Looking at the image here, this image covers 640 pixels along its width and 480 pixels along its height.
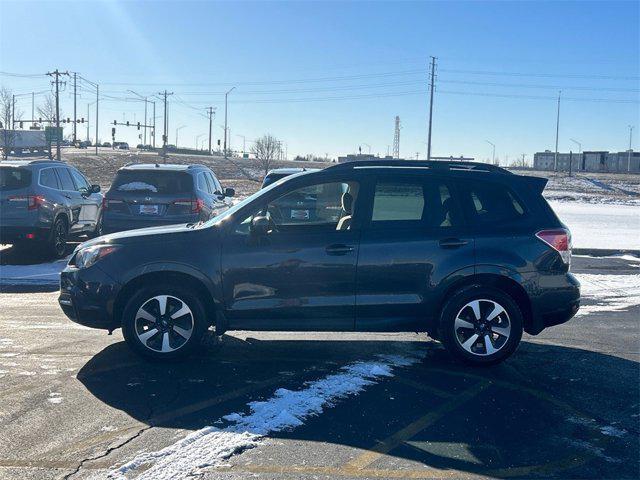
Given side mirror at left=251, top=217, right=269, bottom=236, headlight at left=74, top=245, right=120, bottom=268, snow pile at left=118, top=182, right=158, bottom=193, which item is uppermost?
snow pile at left=118, top=182, right=158, bottom=193

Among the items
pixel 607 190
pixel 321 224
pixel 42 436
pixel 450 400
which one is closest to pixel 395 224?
pixel 321 224

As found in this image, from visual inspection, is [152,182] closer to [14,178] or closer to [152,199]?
[152,199]

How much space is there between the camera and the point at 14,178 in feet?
42.5

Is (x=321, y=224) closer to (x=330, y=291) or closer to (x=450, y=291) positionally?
(x=330, y=291)

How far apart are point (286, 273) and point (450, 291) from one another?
151 centimetres

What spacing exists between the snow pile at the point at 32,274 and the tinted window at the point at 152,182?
1.79 meters

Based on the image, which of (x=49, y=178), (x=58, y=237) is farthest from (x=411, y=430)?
(x=49, y=178)

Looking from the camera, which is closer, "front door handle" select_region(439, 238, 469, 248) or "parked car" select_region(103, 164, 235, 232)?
"front door handle" select_region(439, 238, 469, 248)

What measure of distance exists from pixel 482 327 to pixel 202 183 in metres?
7.49

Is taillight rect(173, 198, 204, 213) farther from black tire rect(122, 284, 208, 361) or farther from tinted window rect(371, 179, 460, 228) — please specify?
tinted window rect(371, 179, 460, 228)

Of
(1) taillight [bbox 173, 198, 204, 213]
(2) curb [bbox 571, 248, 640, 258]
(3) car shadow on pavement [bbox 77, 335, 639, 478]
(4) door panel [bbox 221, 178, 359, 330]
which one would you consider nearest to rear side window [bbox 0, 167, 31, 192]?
(1) taillight [bbox 173, 198, 204, 213]

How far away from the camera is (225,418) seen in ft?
16.5

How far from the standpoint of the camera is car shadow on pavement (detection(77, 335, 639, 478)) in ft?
14.5

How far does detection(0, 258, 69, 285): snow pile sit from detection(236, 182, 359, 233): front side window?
568 cm
